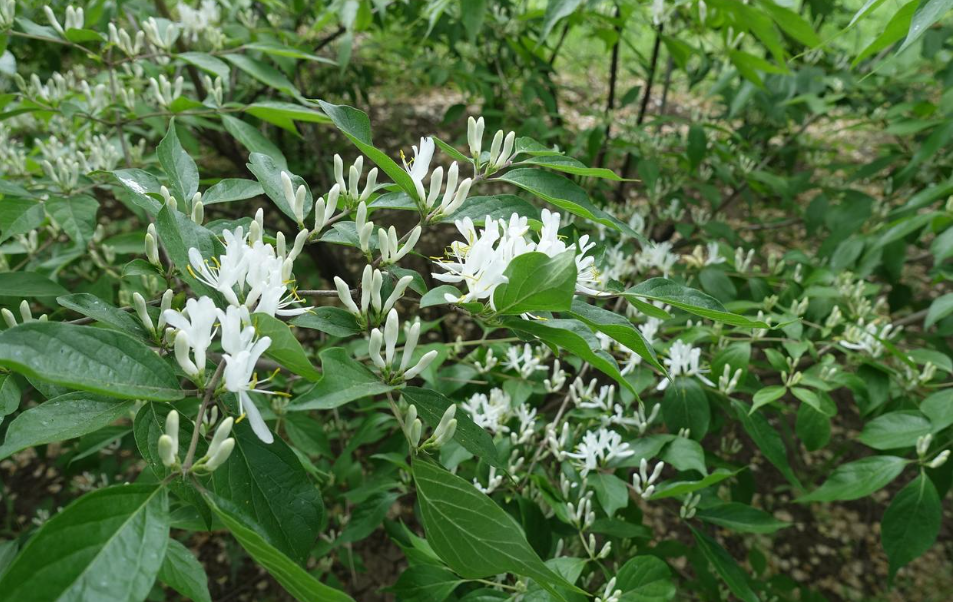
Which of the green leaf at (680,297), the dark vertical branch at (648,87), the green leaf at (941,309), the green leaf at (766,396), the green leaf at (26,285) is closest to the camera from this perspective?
the green leaf at (680,297)

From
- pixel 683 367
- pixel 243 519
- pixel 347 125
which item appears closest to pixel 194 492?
pixel 243 519

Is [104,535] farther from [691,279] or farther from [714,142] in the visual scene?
[714,142]

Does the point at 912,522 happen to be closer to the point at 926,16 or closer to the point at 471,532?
the point at 926,16

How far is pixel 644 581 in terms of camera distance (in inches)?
45.2

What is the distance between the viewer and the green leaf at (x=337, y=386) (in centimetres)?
64

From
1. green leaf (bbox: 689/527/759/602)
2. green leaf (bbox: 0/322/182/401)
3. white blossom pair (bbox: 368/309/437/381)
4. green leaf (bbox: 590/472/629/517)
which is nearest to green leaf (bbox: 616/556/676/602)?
green leaf (bbox: 590/472/629/517)

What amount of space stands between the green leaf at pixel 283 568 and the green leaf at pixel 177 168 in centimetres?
53

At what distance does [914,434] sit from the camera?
4.55ft

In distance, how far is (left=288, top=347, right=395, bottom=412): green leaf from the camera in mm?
637

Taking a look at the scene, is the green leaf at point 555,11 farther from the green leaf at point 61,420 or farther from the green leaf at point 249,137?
the green leaf at point 61,420

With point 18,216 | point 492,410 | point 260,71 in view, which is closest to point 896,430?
point 492,410

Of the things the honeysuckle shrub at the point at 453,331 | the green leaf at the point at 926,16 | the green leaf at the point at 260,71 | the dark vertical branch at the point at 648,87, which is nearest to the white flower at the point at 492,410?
the honeysuckle shrub at the point at 453,331

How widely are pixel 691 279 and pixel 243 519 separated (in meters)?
1.56

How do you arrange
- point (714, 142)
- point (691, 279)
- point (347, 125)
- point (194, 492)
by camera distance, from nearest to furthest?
point (194, 492) < point (347, 125) < point (691, 279) < point (714, 142)
